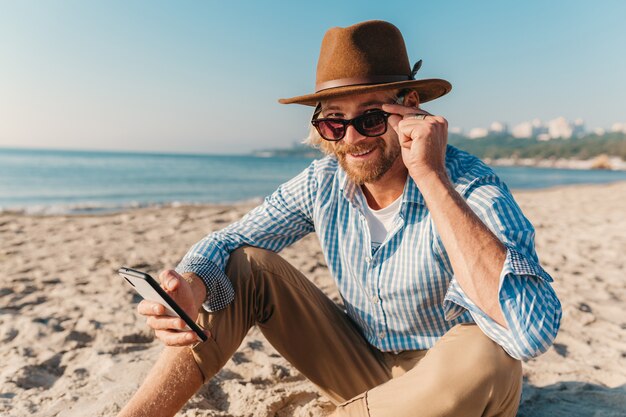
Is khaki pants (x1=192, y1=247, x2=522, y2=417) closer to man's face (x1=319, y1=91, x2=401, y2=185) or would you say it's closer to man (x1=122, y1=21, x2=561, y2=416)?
man (x1=122, y1=21, x2=561, y2=416)

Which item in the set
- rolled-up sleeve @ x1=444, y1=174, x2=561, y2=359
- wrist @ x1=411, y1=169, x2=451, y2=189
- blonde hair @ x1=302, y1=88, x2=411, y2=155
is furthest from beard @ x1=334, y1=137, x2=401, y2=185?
rolled-up sleeve @ x1=444, y1=174, x2=561, y2=359

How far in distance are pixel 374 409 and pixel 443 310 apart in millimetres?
577

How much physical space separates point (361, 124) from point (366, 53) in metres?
0.34

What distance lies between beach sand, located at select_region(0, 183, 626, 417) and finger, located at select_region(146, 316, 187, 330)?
71 cm

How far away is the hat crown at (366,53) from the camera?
2.26m

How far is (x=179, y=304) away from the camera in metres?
1.89

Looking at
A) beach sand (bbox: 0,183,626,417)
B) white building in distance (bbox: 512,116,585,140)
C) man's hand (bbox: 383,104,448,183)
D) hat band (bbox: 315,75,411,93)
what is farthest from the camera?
white building in distance (bbox: 512,116,585,140)

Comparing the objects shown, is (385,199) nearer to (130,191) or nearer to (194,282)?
(194,282)

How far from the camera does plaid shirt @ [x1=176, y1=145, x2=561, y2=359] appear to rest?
1.52 m

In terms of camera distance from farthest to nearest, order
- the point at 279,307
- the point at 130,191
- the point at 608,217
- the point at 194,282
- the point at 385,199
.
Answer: the point at 130,191
the point at 608,217
the point at 385,199
the point at 279,307
the point at 194,282

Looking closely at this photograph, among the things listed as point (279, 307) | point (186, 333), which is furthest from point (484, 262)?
point (186, 333)

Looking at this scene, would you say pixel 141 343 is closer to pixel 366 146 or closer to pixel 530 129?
pixel 366 146

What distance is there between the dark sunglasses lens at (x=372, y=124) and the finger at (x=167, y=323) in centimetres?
120

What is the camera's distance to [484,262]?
1570 millimetres
